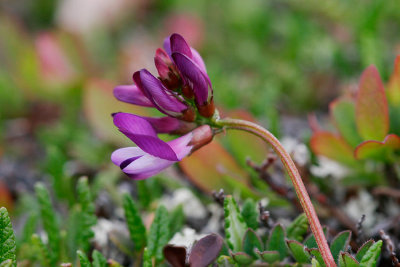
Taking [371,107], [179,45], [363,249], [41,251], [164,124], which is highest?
[179,45]

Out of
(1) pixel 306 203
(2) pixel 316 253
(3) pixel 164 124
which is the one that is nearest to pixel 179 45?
(3) pixel 164 124

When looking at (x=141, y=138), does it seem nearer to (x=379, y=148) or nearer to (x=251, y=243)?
(x=251, y=243)

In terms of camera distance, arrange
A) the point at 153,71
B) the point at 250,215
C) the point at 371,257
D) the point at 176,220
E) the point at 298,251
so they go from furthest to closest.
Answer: the point at 153,71, the point at 176,220, the point at 250,215, the point at 298,251, the point at 371,257

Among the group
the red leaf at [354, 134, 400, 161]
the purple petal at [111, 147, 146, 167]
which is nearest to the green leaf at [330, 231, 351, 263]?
the red leaf at [354, 134, 400, 161]

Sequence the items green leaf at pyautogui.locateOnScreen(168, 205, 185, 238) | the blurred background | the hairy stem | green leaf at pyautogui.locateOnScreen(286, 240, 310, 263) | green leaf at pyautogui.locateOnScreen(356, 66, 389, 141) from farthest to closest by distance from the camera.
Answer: the blurred background → green leaf at pyautogui.locateOnScreen(168, 205, 185, 238) → green leaf at pyautogui.locateOnScreen(356, 66, 389, 141) → green leaf at pyautogui.locateOnScreen(286, 240, 310, 263) → the hairy stem

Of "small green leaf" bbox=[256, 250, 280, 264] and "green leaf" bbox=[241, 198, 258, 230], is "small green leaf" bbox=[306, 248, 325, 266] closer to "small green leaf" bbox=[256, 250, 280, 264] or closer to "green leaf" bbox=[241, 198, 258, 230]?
"small green leaf" bbox=[256, 250, 280, 264]

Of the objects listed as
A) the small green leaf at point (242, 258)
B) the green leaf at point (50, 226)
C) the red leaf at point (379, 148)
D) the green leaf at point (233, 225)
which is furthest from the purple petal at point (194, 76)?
the green leaf at point (50, 226)

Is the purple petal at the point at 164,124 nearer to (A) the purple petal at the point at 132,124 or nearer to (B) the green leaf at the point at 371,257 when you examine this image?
(A) the purple petal at the point at 132,124
